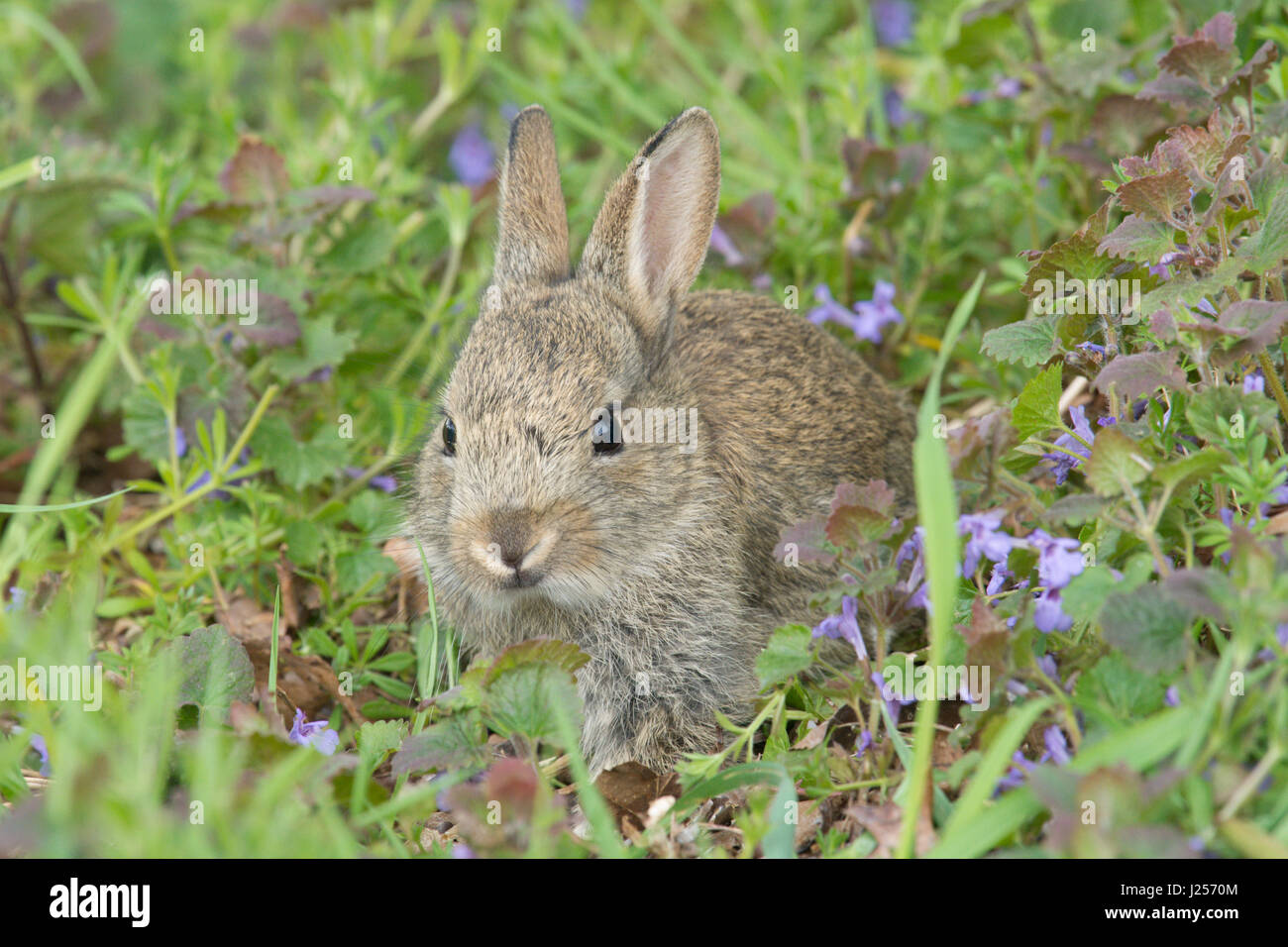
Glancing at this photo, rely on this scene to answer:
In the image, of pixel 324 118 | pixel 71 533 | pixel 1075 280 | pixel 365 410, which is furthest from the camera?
pixel 324 118

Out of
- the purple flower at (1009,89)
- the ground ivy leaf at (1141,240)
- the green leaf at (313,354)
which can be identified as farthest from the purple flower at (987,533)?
the purple flower at (1009,89)

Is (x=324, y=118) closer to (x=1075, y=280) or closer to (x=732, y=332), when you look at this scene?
(x=732, y=332)

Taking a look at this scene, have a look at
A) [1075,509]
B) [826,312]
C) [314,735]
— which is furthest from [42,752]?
[826,312]

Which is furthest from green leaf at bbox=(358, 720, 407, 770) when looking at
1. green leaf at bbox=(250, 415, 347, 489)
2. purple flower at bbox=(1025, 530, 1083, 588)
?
purple flower at bbox=(1025, 530, 1083, 588)

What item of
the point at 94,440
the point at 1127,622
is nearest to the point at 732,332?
the point at 1127,622

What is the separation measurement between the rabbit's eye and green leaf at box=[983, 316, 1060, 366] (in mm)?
1376

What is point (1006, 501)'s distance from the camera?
400 centimetres

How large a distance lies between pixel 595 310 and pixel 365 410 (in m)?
1.80

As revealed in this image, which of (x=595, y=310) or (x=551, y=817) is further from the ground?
(x=595, y=310)

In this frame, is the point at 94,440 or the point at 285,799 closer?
the point at 285,799

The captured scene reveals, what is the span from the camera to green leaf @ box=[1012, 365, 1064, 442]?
13.3 feet

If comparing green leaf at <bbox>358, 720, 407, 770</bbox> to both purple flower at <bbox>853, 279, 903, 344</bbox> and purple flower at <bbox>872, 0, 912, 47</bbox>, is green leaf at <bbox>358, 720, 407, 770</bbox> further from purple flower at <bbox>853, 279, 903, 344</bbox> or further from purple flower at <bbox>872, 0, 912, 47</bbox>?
purple flower at <bbox>872, 0, 912, 47</bbox>

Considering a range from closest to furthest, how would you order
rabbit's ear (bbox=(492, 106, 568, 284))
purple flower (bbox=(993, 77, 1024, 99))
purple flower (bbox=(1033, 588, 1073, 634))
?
purple flower (bbox=(1033, 588, 1073, 634)) < rabbit's ear (bbox=(492, 106, 568, 284)) < purple flower (bbox=(993, 77, 1024, 99))

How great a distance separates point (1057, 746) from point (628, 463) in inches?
77.0
